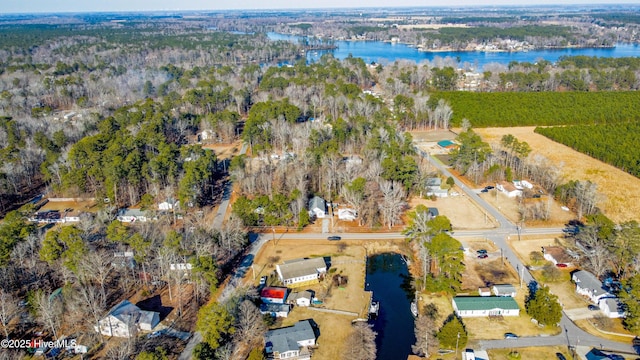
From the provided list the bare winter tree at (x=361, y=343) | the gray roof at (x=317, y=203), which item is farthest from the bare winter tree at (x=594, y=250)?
the gray roof at (x=317, y=203)

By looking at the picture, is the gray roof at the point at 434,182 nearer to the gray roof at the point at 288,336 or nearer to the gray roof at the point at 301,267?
the gray roof at the point at 301,267

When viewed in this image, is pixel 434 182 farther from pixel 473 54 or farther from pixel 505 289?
pixel 473 54

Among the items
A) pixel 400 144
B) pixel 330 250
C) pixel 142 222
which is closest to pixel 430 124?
pixel 400 144

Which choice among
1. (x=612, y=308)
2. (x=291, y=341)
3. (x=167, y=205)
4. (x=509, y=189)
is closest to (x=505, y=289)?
(x=612, y=308)

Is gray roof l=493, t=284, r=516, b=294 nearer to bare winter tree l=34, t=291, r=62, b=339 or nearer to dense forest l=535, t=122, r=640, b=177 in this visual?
bare winter tree l=34, t=291, r=62, b=339

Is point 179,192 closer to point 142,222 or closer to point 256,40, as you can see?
point 142,222
